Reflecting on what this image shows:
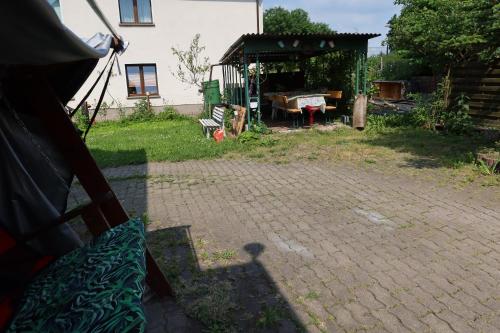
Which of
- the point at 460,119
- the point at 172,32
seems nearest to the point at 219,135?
the point at 460,119

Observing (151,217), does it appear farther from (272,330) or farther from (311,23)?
(311,23)

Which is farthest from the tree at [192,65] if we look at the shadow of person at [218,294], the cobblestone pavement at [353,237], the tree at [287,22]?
the tree at [287,22]

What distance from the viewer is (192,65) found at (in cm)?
1748

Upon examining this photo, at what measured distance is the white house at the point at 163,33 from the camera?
659 inches

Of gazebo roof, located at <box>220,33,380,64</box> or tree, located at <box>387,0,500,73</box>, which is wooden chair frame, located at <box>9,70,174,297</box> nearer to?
tree, located at <box>387,0,500,73</box>

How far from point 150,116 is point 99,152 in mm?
7374

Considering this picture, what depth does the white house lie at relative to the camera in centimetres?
1673

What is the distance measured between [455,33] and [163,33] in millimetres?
12716

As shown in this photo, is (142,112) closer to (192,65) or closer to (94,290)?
(192,65)

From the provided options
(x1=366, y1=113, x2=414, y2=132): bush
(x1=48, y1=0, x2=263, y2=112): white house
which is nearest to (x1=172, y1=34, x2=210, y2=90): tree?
(x1=48, y1=0, x2=263, y2=112): white house

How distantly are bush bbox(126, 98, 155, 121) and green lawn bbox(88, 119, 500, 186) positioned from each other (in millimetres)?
4865

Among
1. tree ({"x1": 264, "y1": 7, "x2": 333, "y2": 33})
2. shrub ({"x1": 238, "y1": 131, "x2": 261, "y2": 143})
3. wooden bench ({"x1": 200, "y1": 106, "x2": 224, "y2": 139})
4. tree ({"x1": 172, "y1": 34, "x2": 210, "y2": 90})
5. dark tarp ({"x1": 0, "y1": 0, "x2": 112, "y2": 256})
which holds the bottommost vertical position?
shrub ({"x1": 238, "y1": 131, "x2": 261, "y2": 143})

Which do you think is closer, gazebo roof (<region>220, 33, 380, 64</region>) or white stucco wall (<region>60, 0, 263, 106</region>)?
gazebo roof (<region>220, 33, 380, 64</region>)

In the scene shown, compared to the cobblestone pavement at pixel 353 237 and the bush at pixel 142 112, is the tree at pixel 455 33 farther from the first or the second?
the bush at pixel 142 112
